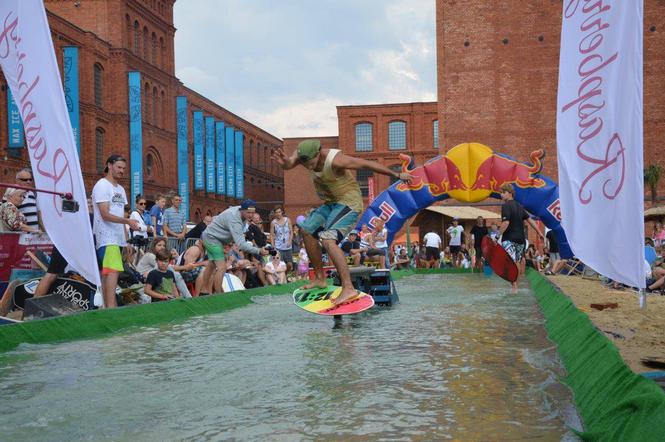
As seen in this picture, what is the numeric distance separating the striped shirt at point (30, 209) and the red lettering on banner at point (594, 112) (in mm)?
6428

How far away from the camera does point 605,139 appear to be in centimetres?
564

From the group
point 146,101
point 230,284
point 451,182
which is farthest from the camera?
point 146,101

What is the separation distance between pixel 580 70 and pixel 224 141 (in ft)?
178

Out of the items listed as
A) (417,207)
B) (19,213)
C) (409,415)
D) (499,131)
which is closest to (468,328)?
(409,415)

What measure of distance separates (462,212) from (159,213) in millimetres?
25174

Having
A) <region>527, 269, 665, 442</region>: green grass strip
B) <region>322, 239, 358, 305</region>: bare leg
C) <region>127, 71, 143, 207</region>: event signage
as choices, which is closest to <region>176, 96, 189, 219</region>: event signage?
<region>127, 71, 143, 207</region>: event signage

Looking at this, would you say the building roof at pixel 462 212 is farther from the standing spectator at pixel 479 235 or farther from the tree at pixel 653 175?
the standing spectator at pixel 479 235

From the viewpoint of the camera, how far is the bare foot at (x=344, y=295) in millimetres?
7777

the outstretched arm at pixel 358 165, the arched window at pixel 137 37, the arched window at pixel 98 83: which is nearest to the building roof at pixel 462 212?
the arched window at pixel 98 83

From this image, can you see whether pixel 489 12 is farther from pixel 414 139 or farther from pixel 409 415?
pixel 409 415

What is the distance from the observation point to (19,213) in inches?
352

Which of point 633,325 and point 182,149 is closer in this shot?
point 633,325

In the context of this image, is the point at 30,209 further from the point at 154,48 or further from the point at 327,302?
the point at 154,48

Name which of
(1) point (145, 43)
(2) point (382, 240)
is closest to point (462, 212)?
(2) point (382, 240)
